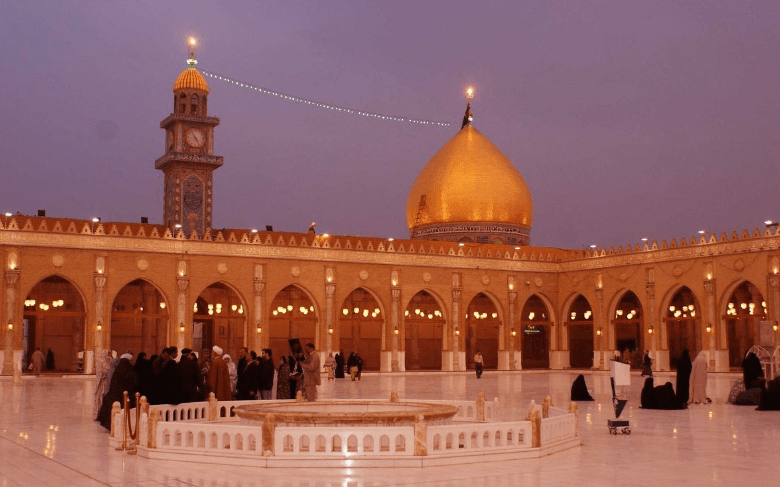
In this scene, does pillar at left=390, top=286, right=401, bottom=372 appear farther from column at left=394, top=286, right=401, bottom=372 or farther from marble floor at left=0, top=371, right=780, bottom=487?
marble floor at left=0, top=371, right=780, bottom=487

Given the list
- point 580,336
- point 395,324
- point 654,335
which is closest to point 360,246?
point 395,324

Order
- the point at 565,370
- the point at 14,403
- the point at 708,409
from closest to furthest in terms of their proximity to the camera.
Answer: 1. the point at 708,409
2. the point at 14,403
3. the point at 565,370

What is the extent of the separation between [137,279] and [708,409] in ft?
76.8

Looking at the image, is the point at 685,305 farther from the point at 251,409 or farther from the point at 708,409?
the point at 251,409

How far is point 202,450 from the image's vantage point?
10047mm

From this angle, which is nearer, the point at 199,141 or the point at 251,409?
the point at 251,409

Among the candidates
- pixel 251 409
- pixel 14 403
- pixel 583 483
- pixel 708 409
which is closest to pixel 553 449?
pixel 583 483

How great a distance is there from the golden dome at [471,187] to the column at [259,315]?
38.6ft

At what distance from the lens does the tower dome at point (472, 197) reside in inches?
1763

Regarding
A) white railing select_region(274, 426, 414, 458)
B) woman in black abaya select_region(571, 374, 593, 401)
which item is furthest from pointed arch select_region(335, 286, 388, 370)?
white railing select_region(274, 426, 414, 458)

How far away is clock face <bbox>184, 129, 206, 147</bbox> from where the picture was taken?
37.2 meters

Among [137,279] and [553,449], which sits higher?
[137,279]

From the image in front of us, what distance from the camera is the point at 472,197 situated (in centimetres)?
4466

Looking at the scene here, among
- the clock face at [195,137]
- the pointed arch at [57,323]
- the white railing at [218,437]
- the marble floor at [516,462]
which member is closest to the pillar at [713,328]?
the marble floor at [516,462]
